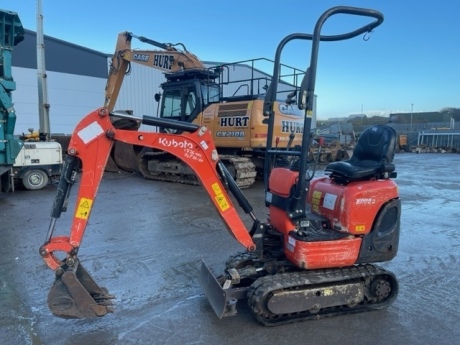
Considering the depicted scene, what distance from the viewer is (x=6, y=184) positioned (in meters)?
10.4

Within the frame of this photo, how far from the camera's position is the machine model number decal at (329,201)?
3828 mm

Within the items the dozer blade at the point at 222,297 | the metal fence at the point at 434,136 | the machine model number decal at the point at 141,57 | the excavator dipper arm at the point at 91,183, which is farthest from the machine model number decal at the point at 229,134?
the metal fence at the point at 434,136

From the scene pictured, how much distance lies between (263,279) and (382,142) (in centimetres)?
181

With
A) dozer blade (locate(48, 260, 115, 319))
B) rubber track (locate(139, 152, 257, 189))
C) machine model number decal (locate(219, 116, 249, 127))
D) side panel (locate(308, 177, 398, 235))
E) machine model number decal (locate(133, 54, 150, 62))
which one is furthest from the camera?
machine model number decal (locate(133, 54, 150, 62))

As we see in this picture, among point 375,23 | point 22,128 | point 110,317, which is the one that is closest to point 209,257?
point 110,317

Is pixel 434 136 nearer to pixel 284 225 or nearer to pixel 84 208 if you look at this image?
pixel 284 225

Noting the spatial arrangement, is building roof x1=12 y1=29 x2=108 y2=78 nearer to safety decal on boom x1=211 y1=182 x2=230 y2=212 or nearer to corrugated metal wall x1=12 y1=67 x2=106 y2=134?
corrugated metal wall x1=12 y1=67 x2=106 y2=134

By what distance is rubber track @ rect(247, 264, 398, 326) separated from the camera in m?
3.38

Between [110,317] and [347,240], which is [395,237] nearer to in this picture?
[347,240]

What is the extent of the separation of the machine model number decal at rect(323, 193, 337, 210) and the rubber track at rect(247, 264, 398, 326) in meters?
0.61

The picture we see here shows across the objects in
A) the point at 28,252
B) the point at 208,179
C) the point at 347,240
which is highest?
the point at 208,179

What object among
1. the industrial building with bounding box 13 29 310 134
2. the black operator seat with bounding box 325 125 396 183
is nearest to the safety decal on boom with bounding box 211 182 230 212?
the black operator seat with bounding box 325 125 396 183

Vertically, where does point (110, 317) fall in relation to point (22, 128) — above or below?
below

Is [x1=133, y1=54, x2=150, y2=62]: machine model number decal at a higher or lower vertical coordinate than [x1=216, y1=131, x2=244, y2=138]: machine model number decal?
higher
